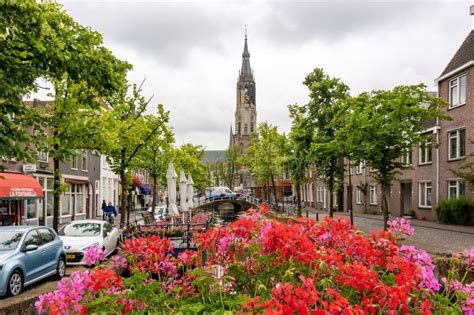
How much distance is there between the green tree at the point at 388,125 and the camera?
54.6 feet

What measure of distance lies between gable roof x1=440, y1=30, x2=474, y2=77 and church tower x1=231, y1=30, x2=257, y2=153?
97.7 metres

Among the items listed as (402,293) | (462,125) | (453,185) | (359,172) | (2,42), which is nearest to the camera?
(402,293)

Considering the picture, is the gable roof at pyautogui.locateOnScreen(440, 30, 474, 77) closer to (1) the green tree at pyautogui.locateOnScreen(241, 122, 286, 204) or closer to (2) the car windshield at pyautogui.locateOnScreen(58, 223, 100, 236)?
(1) the green tree at pyautogui.locateOnScreen(241, 122, 286, 204)

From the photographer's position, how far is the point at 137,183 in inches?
2014

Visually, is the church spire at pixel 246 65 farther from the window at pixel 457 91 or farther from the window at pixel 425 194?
the window at pixel 457 91

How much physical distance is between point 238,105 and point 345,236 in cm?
12499

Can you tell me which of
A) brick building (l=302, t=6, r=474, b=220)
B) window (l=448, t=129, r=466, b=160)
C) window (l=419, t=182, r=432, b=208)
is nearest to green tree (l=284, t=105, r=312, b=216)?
brick building (l=302, t=6, r=474, b=220)

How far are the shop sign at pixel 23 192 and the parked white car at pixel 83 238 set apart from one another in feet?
28.7

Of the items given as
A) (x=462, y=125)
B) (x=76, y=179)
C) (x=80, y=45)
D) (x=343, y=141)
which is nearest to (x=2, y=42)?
(x=80, y=45)

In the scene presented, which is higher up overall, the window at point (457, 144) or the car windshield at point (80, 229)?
the window at point (457, 144)

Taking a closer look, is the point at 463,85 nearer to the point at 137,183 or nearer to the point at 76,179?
the point at 76,179

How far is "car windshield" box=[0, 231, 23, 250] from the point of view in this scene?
9531mm

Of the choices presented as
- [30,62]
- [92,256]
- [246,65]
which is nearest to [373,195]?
[30,62]

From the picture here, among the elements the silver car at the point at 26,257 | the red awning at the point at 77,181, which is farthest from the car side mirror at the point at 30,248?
the red awning at the point at 77,181
